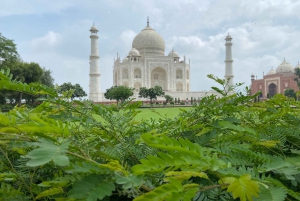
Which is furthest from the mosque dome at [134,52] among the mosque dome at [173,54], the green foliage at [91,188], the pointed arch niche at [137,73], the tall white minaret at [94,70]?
the green foliage at [91,188]

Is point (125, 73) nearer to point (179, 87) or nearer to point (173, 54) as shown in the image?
point (173, 54)

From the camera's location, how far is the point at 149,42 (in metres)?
30.2

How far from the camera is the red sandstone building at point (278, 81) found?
29.8 metres

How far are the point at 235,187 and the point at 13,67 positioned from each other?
1791cm

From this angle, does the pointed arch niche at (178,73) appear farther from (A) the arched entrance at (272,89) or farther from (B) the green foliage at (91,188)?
(B) the green foliage at (91,188)

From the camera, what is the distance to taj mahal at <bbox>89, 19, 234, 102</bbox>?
2553 centimetres

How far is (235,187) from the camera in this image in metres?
0.33

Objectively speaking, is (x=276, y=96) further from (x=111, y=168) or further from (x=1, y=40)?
(x=1, y=40)

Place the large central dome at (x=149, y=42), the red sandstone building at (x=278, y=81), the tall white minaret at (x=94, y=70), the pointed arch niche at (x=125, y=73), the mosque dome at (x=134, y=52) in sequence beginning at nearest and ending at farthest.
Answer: the tall white minaret at (x=94, y=70), the mosque dome at (x=134, y=52), the pointed arch niche at (x=125, y=73), the red sandstone building at (x=278, y=81), the large central dome at (x=149, y=42)

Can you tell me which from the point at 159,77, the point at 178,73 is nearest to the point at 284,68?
the point at 178,73

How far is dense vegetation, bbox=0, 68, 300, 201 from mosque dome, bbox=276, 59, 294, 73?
118 ft

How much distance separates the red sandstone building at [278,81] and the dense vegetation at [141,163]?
32015 mm

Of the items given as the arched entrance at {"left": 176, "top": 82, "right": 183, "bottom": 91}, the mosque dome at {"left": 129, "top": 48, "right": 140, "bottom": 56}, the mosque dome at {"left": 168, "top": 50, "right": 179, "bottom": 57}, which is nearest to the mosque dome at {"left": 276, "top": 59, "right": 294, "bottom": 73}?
the arched entrance at {"left": 176, "top": 82, "right": 183, "bottom": 91}

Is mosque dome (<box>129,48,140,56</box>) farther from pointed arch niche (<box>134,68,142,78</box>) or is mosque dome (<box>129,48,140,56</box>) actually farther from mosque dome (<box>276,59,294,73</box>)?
mosque dome (<box>276,59,294,73</box>)
